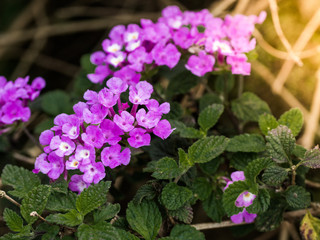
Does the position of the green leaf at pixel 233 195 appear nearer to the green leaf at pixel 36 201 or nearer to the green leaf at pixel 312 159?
the green leaf at pixel 312 159

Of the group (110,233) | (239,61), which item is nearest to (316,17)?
(239,61)

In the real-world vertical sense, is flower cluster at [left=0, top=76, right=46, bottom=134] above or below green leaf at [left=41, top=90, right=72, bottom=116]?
above

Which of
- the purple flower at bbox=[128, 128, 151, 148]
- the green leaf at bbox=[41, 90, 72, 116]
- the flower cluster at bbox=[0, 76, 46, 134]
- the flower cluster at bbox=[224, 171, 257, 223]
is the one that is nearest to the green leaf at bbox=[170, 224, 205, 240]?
the flower cluster at bbox=[224, 171, 257, 223]

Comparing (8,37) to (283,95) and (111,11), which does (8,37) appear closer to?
(111,11)

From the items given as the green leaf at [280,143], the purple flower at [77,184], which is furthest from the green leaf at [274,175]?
the purple flower at [77,184]

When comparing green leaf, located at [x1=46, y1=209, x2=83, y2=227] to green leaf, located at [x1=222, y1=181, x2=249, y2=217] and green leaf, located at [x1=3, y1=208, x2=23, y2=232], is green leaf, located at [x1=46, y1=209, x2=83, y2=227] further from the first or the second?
green leaf, located at [x1=222, y1=181, x2=249, y2=217]

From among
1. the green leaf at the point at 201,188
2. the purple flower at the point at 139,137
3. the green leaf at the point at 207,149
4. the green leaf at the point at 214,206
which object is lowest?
the green leaf at the point at 214,206

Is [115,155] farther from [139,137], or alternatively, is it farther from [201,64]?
Result: [201,64]
